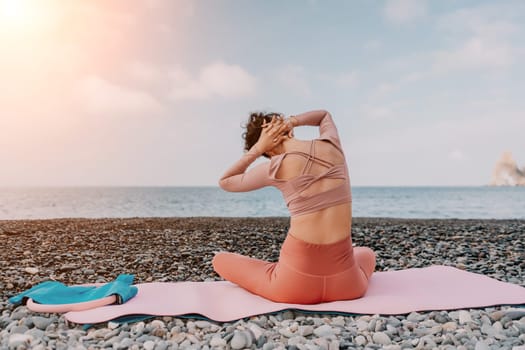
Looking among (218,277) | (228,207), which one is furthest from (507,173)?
(218,277)

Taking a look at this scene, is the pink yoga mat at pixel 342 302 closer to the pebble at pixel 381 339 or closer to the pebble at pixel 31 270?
the pebble at pixel 381 339

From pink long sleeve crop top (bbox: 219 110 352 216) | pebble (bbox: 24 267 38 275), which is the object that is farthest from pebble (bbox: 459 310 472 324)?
pebble (bbox: 24 267 38 275)

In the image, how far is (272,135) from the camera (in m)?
3.67

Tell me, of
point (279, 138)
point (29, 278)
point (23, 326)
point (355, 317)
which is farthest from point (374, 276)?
point (29, 278)

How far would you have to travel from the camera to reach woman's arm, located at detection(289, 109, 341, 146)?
3739mm

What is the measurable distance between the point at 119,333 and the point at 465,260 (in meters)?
4.92

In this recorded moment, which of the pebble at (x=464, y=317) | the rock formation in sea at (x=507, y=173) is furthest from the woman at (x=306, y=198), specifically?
the rock formation in sea at (x=507, y=173)

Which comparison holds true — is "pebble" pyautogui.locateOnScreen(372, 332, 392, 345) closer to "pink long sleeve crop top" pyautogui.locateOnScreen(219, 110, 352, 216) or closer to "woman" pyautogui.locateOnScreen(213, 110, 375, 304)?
"woman" pyautogui.locateOnScreen(213, 110, 375, 304)

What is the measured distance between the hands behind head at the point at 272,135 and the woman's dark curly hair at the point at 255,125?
0.06 m

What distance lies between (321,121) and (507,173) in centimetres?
9578

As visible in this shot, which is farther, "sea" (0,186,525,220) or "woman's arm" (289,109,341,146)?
"sea" (0,186,525,220)

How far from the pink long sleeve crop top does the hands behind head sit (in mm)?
78

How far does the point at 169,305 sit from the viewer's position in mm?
3885

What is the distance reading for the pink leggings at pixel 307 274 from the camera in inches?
146
